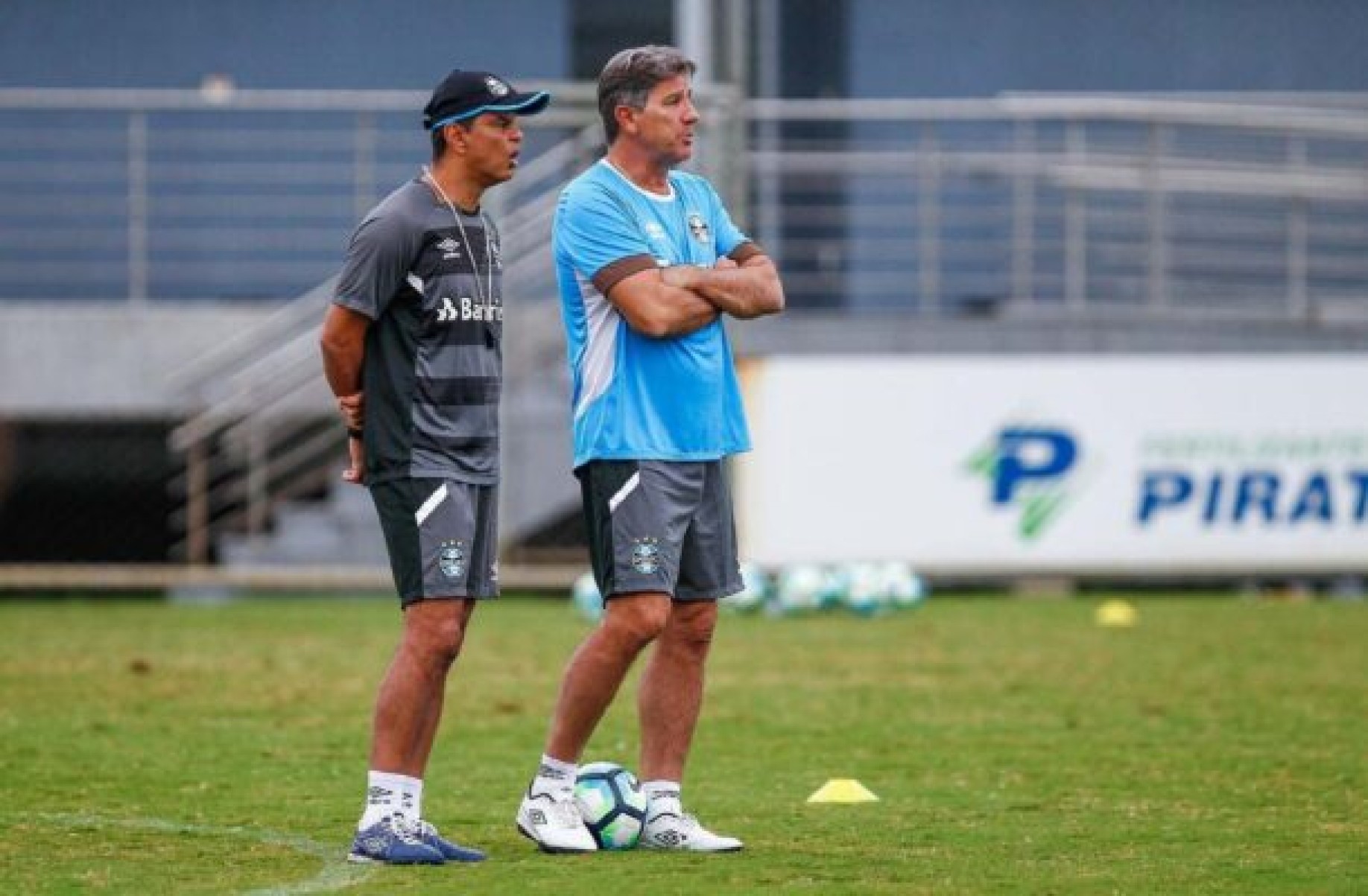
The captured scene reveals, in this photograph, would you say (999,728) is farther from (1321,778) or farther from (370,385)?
(370,385)

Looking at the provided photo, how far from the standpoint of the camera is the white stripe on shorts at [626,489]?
7.67 m

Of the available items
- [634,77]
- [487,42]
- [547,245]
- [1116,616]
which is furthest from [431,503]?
[487,42]

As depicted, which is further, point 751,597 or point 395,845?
point 751,597

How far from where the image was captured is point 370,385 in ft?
24.6

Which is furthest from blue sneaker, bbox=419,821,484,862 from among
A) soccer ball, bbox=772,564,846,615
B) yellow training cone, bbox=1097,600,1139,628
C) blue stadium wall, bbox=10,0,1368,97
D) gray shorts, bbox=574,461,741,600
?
blue stadium wall, bbox=10,0,1368,97

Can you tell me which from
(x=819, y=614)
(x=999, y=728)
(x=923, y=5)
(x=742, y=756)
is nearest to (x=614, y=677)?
(x=742, y=756)

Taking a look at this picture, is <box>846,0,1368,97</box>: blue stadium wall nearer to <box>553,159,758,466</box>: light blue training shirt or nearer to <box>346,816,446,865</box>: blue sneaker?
<box>553,159,758,466</box>: light blue training shirt

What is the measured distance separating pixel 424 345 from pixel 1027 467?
12.6m

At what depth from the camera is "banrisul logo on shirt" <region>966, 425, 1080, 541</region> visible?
1966cm

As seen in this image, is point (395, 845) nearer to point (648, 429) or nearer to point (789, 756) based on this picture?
point (648, 429)

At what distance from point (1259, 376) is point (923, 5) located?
211 inches

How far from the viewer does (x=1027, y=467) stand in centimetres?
1969

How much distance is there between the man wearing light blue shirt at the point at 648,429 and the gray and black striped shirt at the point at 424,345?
357mm

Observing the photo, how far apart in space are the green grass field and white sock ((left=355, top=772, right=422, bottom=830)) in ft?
0.52
